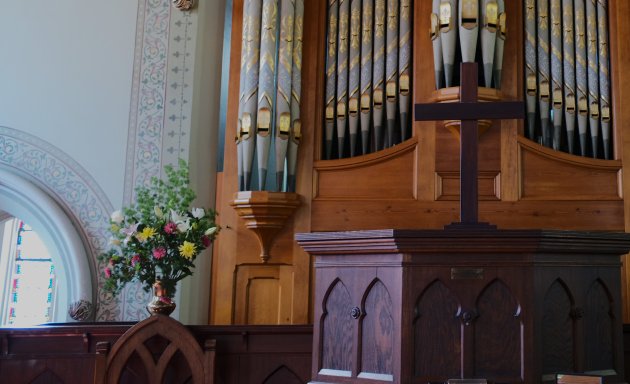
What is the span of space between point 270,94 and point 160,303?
1709 millimetres

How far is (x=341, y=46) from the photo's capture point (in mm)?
6086

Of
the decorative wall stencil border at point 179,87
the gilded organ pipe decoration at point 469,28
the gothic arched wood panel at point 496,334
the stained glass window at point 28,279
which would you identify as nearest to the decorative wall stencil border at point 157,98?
the decorative wall stencil border at point 179,87

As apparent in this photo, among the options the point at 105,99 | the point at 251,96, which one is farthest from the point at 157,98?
the point at 251,96

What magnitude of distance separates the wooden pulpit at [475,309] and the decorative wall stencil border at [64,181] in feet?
9.05

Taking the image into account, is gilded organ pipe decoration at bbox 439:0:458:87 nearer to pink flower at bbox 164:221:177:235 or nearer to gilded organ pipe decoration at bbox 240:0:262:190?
gilded organ pipe decoration at bbox 240:0:262:190

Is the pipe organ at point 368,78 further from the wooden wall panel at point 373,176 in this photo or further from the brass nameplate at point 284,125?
the brass nameplate at point 284,125

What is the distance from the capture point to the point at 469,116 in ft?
13.2

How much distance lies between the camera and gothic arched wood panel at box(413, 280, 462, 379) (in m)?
3.66

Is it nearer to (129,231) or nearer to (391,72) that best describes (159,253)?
(129,231)

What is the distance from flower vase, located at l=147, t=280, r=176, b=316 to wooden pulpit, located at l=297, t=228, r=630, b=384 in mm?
1477

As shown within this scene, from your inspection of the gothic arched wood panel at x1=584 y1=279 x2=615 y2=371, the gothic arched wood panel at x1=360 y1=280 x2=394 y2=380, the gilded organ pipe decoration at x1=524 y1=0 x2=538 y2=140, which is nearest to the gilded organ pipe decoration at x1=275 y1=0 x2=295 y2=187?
the gilded organ pipe decoration at x1=524 y1=0 x2=538 y2=140

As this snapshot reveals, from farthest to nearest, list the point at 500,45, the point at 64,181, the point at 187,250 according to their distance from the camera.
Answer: the point at 64,181
the point at 500,45
the point at 187,250

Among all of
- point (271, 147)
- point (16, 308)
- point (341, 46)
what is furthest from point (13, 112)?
point (16, 308)

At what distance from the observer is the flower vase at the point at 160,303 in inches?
198
